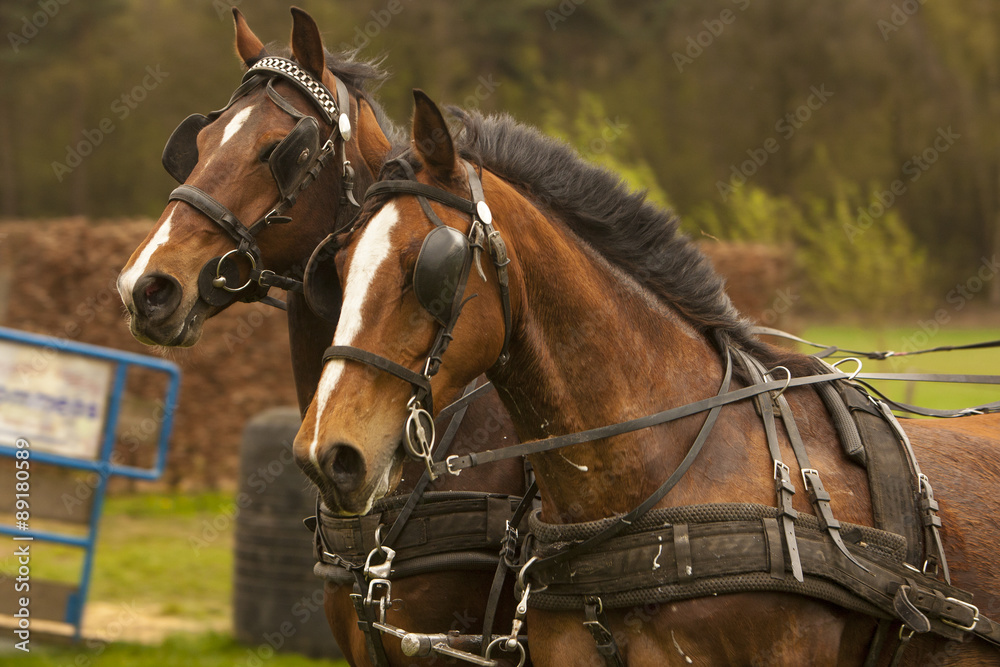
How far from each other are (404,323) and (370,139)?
1.28m

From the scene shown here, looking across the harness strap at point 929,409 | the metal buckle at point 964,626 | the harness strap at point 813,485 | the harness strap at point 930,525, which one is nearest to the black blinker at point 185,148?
the harness strap at point 813,485

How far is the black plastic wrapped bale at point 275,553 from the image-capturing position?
17.1 ft

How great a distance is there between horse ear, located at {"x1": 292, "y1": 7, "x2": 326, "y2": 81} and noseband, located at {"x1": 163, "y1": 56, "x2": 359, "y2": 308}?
1.7 inches

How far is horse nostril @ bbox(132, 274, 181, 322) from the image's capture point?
268 cm

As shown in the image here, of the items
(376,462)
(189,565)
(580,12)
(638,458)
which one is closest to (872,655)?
(638,458)

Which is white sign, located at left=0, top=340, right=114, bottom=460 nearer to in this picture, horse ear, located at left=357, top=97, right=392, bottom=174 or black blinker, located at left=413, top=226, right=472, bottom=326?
horse ear, located at left=357, top=97, right=392, bottom=174

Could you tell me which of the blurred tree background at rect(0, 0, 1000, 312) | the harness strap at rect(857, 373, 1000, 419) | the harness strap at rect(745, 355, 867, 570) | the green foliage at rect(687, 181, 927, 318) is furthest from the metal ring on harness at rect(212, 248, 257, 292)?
the blurred tree background at rect(0, 0, 1000, 312)

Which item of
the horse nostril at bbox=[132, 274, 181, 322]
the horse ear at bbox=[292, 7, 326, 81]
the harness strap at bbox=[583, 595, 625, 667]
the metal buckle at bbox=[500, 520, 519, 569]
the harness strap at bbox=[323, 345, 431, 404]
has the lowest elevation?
the harness strap at bbox=[583, 595, 625, 667]

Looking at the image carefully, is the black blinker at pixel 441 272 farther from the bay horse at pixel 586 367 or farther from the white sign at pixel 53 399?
the white sign at pixel 53 399

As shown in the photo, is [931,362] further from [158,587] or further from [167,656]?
[167,656]

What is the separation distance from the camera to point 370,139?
313cm

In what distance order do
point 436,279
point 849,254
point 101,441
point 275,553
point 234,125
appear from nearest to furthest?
1. point 436,279
2. point 234,125
3. point 275,553
4. point 101,441
5. point 849,254

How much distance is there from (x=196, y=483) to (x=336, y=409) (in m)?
8.29

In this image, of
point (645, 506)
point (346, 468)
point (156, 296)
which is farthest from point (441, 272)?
point (156, 296)
